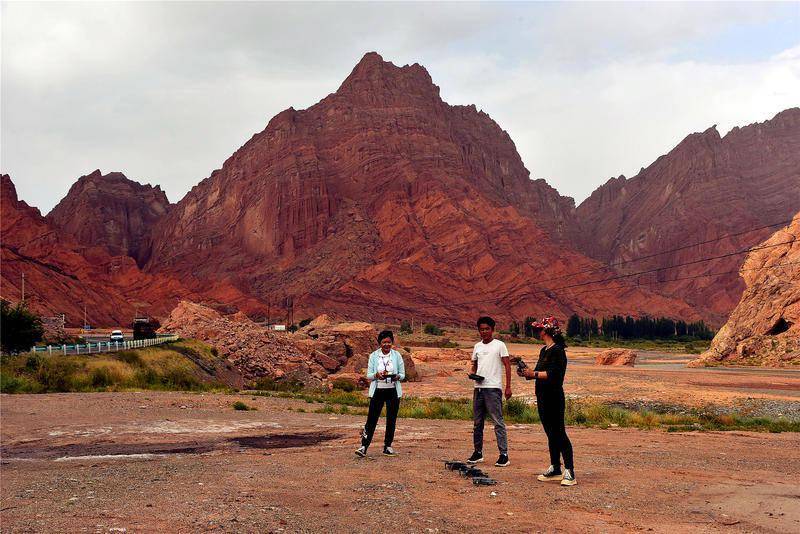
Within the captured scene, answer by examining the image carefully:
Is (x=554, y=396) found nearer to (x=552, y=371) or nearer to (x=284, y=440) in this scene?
(x=552, y=371)

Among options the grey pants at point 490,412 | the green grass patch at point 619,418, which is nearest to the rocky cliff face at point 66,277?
the green grass patch at point 619,418

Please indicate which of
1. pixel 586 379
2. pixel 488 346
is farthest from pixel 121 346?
pixel 488 346

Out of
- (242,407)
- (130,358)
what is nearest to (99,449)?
(242,407)

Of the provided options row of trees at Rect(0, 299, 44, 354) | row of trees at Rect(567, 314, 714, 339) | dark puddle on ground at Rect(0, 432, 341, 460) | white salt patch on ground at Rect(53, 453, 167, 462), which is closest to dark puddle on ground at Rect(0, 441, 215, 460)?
dark puddle on ground at Rect(0, 432, 341, 460)

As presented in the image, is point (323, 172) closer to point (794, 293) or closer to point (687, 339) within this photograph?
point (687, 339)

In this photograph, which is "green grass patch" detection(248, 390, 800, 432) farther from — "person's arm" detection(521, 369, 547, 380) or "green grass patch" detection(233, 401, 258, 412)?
"person's arm" detection(521, 369, 547, 380)

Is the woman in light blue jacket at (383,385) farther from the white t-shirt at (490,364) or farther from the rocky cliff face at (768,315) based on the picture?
the rocky cliff face at (768,315)

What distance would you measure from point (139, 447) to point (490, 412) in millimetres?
6919

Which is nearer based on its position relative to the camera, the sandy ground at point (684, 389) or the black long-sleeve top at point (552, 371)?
the black long-sleeve top at point (552, 371)

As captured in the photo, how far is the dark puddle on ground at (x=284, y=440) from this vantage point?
1373 cm

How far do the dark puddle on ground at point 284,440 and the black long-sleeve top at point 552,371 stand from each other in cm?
598

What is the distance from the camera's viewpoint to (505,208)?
189 metres

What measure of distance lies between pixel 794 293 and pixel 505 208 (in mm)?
139094

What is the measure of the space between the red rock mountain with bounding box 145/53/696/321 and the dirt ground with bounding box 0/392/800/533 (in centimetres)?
12861
